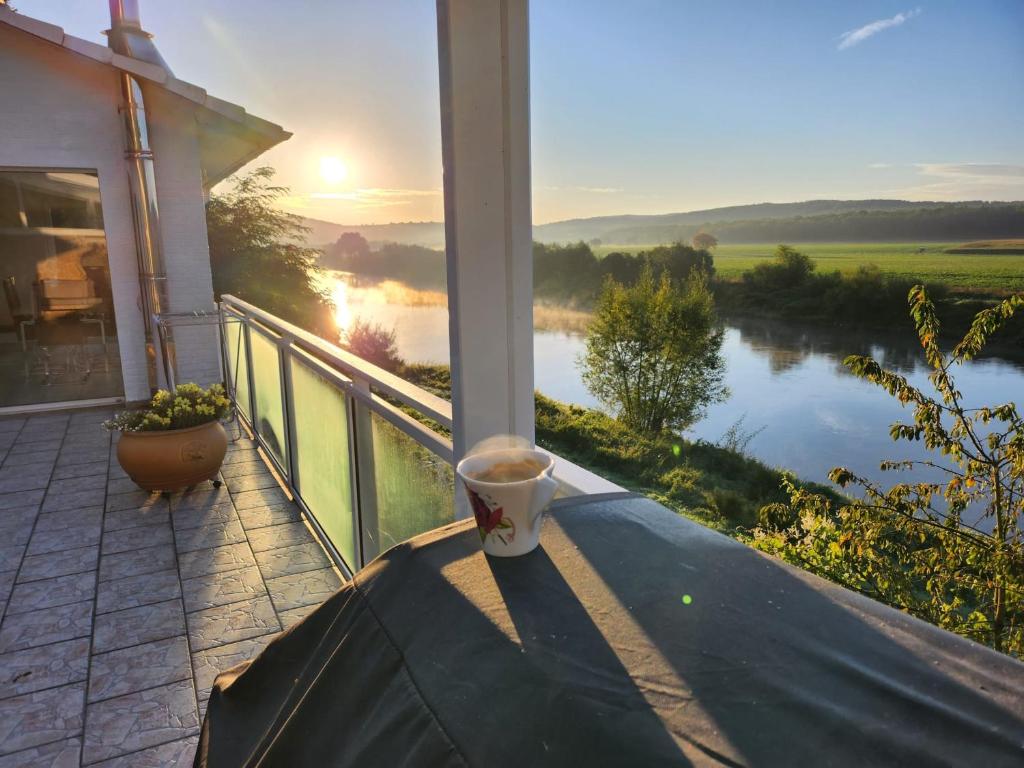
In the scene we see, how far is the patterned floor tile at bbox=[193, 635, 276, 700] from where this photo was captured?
2221 mm

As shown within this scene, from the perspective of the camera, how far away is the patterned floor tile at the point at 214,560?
9.70 ft

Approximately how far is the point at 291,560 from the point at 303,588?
30 centimetres

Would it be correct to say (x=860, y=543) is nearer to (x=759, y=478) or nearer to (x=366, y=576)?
(x=759, y=478)

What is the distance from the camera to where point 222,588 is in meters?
2.80

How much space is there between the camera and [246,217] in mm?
14742

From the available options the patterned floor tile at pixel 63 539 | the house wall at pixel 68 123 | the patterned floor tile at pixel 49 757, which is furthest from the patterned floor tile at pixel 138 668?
the house wall at pixel 68 123

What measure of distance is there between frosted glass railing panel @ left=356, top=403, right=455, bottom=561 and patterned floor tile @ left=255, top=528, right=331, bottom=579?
1.76 ft

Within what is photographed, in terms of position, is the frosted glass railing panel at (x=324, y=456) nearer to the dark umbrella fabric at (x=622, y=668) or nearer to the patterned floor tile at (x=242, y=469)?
the patterned floor tile at (x=242, y=469)

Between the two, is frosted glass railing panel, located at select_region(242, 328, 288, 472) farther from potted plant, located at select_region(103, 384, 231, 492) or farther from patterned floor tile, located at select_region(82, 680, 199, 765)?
patterned floor tile, located at select_region(82, 680, 199, 765)

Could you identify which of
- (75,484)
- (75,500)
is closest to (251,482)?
(75,500)

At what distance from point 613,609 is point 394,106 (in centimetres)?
343

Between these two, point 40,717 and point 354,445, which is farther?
point 354,445

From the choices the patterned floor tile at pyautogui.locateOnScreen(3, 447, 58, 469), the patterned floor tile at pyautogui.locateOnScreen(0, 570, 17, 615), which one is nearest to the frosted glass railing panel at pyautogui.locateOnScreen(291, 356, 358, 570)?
the patterned floor tile at pyautogui.locateOnScreen(0, 570, 17, 615)

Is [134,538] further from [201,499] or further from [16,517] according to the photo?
[16,517]
